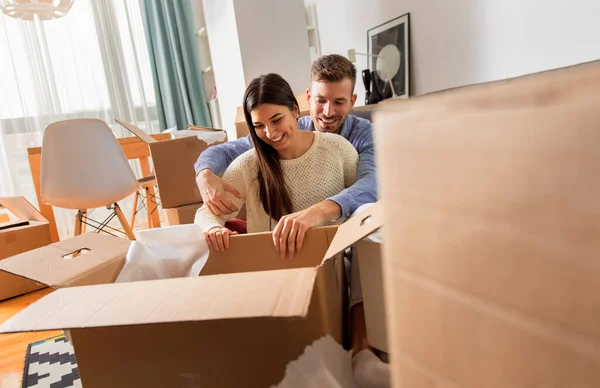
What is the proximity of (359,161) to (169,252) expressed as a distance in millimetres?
547

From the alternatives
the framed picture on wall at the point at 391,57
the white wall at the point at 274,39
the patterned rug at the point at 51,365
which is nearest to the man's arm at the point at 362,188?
the patterned rug at the point at 51,365

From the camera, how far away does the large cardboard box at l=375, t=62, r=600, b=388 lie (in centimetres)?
20

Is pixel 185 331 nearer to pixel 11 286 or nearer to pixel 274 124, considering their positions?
pixel 274 124

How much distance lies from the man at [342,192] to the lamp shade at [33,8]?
72.5 inches

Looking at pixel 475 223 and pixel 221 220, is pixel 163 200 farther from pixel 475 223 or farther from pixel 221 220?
pixel 475 223

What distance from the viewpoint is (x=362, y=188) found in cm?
99

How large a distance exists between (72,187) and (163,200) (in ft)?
2.46

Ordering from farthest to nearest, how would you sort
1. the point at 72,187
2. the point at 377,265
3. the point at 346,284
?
the point at 72,187
the point at 346,284
the point at 377,265

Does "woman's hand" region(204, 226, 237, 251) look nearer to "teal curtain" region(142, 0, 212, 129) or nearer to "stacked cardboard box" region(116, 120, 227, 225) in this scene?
"stacked cardboard box" region(116, 120, 227, 225)

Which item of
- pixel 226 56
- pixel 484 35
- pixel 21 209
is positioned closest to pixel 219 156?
pixel 484 35

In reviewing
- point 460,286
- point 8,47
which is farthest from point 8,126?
point 460,286

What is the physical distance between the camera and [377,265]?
0.65 metres

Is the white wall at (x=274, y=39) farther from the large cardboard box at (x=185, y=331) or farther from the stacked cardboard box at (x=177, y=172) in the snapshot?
the large cardboard box at (x=185, y=331)

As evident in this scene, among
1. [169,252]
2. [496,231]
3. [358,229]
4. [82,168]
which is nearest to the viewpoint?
[496,231]
